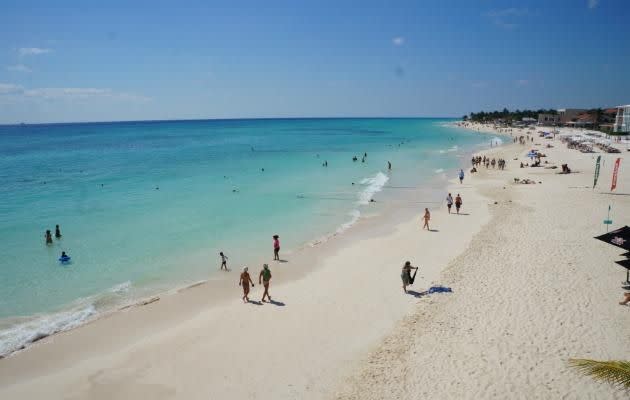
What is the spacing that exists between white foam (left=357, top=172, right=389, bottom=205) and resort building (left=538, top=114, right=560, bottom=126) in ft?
343

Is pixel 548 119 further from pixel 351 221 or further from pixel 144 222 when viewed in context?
pixel 144 222

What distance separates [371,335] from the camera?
9992 mm

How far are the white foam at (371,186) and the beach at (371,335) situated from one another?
41.2ft

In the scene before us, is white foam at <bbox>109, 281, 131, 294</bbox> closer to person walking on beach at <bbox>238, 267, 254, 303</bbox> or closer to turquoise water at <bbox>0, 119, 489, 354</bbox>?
turquoise water at <bbox>0, 119, 489, 354</bbox>

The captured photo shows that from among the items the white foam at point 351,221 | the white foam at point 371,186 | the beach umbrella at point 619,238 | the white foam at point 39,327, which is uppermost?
the beach umbrella at point 619,238

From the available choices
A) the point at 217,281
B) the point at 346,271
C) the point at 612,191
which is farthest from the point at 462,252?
the point at 612,191

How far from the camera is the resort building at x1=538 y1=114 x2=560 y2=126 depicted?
393 feet

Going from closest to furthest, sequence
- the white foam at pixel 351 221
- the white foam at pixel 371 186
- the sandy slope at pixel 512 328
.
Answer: the sandy slope at pixel 512 328 < the white foam at pixel 351 221 < the white foam at pixel 371 186

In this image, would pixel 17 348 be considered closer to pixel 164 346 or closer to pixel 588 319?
pixel 164 346

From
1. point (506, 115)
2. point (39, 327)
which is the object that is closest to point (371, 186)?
point (39, 327)

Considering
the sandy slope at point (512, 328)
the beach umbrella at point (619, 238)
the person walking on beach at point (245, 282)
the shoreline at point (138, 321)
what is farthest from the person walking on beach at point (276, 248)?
the beach umbrella at point (619, 238)

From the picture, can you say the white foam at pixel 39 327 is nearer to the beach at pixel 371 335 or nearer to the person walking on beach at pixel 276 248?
the beach at pixel 371 335

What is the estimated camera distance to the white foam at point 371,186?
28906 millimetres

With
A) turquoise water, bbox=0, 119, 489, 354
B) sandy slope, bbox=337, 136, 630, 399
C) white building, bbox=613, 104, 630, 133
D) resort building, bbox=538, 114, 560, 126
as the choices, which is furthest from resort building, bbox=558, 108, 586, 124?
sandy slope, bbox=337, 136, 630, 399
